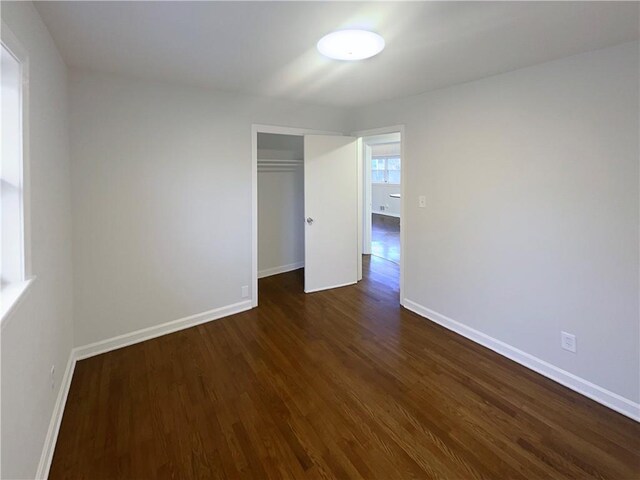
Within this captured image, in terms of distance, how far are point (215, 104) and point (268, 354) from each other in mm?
2438

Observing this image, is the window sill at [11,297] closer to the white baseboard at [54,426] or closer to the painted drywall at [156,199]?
the white baseboard at [54,426]

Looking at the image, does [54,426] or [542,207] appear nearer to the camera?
[54,426]

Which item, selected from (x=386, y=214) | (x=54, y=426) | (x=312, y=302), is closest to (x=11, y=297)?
(x=54, y=426)

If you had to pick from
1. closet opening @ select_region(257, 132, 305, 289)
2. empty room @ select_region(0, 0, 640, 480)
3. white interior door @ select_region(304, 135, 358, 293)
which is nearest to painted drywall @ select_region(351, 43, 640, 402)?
empty room @ select_region(0, 0, 640, 480)

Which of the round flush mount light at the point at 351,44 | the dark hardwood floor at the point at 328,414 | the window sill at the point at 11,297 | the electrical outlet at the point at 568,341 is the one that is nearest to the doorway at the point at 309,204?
the dark hardwood floor at the point at 328,414

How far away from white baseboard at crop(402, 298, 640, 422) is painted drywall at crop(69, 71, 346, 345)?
2.24 metres

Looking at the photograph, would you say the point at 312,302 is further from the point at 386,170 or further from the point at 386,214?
the point at 386,170

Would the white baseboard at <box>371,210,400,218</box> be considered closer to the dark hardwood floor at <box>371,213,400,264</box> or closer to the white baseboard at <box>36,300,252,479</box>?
the dark hardwood floor at <box>371,213,400,264</box>

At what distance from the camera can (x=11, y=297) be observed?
1361mm

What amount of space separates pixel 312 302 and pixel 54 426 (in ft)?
8.43

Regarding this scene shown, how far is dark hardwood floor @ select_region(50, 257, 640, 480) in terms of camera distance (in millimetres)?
1742

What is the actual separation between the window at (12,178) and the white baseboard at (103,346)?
91 centimetres

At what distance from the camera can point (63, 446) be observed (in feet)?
6.03

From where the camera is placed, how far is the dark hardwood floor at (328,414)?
1742 millimetres
